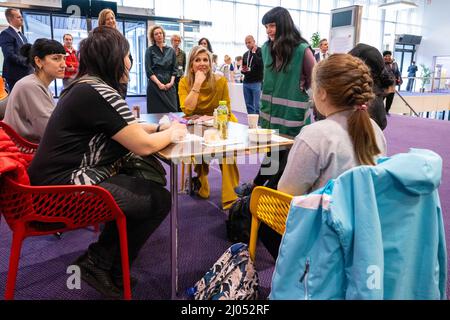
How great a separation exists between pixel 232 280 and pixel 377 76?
1569 millimetres

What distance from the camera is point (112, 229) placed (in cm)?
159

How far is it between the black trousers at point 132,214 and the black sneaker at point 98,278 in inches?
0.9

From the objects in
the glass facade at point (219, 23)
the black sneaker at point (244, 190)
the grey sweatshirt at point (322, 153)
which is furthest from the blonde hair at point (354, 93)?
the glass facade at point (219, 23)

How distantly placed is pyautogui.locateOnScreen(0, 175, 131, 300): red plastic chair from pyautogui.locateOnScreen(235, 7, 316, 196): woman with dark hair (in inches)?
43.6

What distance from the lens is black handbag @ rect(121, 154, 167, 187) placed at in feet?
5.42

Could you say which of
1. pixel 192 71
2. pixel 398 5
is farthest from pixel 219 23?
pixel 192 71

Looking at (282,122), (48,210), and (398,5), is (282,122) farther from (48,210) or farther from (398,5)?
(398,5)

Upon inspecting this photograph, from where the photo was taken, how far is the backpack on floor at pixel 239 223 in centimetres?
210

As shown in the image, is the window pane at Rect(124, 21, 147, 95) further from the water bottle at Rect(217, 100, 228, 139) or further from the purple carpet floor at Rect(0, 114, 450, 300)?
the water bottle at Rect(217, 100, 228, 139)

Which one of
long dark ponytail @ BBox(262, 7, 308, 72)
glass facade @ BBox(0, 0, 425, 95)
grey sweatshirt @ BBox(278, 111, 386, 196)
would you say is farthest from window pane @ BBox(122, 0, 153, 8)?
grey sweatshirt @ BBox(278, 111, 386, 196)

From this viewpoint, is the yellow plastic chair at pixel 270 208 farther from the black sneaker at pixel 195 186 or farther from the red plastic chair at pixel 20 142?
the black sneaker at pixel 195 186

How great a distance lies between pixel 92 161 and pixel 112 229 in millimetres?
318
